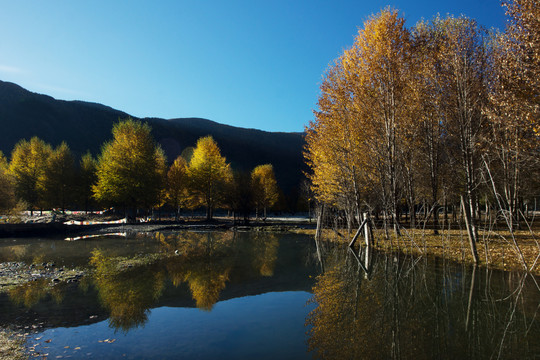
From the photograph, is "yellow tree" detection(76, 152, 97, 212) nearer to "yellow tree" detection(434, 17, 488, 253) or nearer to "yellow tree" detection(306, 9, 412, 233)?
"yellow tree" detection(306, 9, 412, 233)

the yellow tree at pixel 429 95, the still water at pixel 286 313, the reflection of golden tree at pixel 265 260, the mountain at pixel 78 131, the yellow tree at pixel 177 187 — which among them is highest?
the mountain at pixel 78 131

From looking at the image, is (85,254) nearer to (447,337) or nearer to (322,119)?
(322,119)

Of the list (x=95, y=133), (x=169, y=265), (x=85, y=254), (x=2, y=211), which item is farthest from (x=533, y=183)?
(x=95, y=133)

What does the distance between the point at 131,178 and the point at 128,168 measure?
1.55 metres

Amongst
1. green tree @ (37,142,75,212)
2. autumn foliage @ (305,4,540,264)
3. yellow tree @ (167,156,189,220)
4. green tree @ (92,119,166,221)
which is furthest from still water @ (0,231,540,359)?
green tree @ (37,142,75,212)

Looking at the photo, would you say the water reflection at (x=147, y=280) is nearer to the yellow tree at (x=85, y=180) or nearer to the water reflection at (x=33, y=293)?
the water reflection at (x=33, y=293)

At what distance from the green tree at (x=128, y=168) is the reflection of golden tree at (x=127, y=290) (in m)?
31.8

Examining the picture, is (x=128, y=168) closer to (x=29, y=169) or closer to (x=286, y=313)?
(x=29, y=169)

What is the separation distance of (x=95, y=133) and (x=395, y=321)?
168 meters

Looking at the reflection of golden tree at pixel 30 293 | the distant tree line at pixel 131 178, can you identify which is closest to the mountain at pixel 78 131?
the distant tree line at pixel 131 178

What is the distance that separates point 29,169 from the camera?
55.1 metres

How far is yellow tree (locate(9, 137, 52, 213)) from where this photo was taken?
53781 mm

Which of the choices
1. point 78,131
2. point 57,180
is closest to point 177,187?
point 57,180

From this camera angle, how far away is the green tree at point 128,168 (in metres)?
45.8
